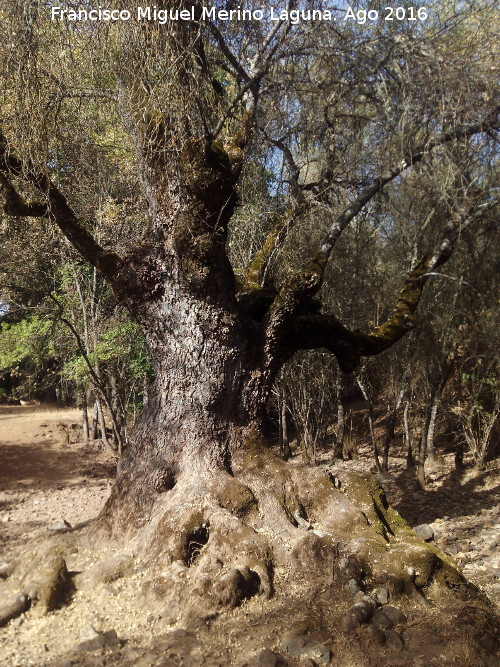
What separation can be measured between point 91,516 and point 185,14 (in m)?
5.91

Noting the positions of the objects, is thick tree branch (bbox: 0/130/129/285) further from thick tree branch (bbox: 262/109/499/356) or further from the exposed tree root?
the exposed tree root

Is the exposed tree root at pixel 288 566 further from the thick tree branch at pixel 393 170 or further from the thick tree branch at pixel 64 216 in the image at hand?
the thick tree branch at pixel 393 170

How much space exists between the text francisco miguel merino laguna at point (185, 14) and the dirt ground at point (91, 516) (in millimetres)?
4104

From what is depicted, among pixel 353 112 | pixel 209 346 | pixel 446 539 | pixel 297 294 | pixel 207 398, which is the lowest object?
pixel 446 539

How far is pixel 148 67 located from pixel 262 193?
3338mm

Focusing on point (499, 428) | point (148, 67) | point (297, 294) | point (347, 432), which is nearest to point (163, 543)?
point (297, 294)

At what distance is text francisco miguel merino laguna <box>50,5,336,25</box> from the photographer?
441cm

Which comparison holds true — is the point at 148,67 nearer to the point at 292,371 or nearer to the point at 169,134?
the point at 169,134

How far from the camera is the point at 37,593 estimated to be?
3951 millimetres

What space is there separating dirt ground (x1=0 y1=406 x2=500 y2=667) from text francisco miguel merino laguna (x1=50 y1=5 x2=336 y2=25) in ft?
13.5

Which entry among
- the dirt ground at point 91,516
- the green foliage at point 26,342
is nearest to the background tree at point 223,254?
the dirt ground at point 91,516

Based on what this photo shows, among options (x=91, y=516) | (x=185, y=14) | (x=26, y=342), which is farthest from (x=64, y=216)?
(x=26, y=342)

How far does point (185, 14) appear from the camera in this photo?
184 inches

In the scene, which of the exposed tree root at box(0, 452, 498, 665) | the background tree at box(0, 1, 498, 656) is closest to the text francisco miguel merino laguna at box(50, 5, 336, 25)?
the background tree at box(0, 1, 498, 656)
